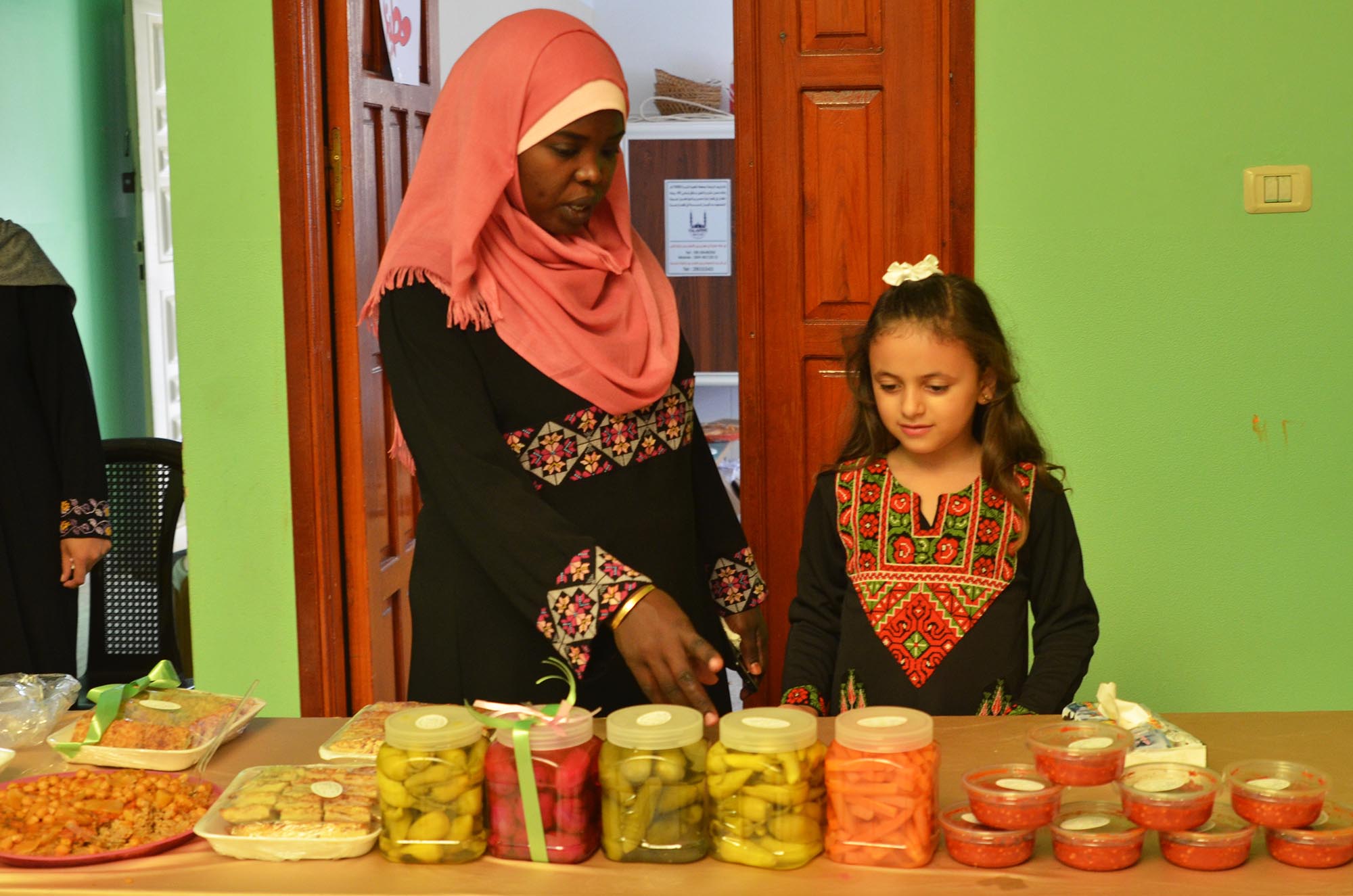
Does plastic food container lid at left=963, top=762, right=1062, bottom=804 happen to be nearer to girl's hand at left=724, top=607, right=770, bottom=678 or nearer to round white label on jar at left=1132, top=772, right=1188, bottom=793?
round white label on jar at left=1132, top=772, right=1188, bottom=793

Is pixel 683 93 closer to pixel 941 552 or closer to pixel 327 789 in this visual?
pixel 941 552

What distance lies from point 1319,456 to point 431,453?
200cm

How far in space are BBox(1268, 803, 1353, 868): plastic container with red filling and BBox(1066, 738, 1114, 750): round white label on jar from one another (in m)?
0.15

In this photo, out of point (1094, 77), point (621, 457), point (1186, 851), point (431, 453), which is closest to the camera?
point (1186, 851)

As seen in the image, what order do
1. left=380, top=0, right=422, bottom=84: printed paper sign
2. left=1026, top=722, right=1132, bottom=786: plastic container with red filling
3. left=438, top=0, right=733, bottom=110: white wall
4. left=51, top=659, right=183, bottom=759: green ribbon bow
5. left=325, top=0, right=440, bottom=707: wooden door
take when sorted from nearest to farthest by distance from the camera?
left=1026, top=722, right=1132, bottom=786: plastic container with red filling < left=51, top=659, right=183, bottom=759: green ribbon bow < left=325, top=0, right=440, bottom=707: wooden door < left=380, top=0, right=422, bottom=84: printed paper sign < left=438, top=0, right=733, bottom=110: white wall

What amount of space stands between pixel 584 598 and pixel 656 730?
1.03 feet

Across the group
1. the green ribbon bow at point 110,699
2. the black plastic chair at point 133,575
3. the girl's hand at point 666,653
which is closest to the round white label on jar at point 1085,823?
the girl's hand at point 666,653

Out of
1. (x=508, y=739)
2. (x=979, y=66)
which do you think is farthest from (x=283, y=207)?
(x=508, y=739)

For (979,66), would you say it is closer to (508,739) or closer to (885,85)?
(885,85)

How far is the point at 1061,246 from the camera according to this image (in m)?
2.71

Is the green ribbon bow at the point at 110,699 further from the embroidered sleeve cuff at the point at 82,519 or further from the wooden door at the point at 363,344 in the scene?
the embroidered sleeve cuff at the point at 82,519

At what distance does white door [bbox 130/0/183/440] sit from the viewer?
16.3 feet

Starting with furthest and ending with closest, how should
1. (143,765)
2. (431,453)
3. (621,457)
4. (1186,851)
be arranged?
(621,457) < (431,453) < (143,765) < (1186,851)

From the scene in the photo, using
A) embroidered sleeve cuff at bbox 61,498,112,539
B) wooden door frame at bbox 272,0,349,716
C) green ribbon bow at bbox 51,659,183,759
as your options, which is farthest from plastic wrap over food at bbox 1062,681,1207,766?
embroidered sleeve cuff at bbox 61,498,112,539
